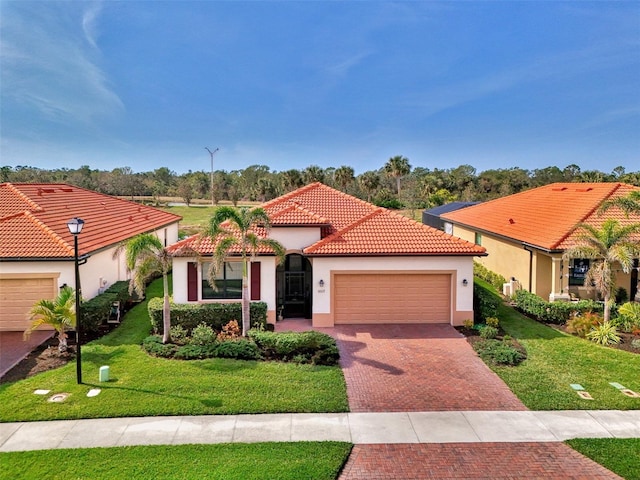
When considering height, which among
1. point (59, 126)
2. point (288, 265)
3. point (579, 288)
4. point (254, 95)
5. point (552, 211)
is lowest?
point (579, 288)

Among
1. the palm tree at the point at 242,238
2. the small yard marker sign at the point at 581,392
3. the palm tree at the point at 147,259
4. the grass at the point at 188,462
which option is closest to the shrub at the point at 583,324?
the small yard marker sign at the point at 581,392

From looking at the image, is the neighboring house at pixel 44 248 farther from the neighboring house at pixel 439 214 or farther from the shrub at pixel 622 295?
the neighboring house at pixel 439 214

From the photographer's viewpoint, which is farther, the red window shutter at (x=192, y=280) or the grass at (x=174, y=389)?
the red window shutter at (x=192, y=280)

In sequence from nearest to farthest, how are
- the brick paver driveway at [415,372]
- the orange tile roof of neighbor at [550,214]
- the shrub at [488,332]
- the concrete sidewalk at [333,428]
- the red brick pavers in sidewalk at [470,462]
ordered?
the red brick pavers in sidewalk at [470,462] → the concrete sidewalk at [333,428] → the brick paver driveway at [415,372] → the shrub at [488,332] → the orange tile roof of neighbor at [550,214]

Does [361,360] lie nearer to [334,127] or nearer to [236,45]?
[236,45]

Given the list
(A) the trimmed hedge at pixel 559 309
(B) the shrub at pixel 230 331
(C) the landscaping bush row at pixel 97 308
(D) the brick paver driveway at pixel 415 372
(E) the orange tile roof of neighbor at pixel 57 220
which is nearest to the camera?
(D) the brick paver driveway at pixel 415 372

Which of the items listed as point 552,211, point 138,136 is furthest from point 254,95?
point 552,211

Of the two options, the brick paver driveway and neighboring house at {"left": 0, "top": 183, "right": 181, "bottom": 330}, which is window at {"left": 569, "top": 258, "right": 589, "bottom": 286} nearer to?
the brick paver driveway

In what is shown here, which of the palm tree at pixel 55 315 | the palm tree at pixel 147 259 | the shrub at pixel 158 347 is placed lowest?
the shrub at pixel 158 347
